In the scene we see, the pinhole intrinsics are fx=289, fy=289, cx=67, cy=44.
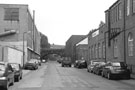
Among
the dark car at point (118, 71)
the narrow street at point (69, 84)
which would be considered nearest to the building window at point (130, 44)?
the dark car at point (118, 71)

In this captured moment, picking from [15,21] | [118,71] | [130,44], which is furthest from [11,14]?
[118,71]

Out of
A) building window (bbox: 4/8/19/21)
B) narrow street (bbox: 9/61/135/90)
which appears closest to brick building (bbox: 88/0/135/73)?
narrow street (bbox: 9/61/135/90)

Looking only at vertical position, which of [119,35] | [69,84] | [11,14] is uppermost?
[11,14]

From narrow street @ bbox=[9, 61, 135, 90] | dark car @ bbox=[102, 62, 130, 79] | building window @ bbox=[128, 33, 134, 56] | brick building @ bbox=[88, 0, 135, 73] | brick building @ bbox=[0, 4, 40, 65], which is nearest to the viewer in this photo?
narrow street @ bbox=[9, 61, 135, 90]

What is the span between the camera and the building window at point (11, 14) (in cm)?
6181

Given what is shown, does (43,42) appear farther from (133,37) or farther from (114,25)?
(133,37)

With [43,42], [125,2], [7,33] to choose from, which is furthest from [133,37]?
[43,42]

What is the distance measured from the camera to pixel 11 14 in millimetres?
61906

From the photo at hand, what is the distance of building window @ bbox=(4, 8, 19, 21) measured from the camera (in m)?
61.8

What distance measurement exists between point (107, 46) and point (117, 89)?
29.8m

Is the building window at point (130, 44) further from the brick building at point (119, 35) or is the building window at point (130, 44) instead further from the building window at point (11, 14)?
the building window at point (11, 14)

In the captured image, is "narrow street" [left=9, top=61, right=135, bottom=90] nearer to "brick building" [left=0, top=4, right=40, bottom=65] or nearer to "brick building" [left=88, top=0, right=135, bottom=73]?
"brick building" [left=88, top=0, right=135, bottom=73]

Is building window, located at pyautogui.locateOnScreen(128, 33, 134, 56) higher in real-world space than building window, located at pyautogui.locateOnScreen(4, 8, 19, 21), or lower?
lower

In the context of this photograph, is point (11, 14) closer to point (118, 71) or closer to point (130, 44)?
point (130, 44)
